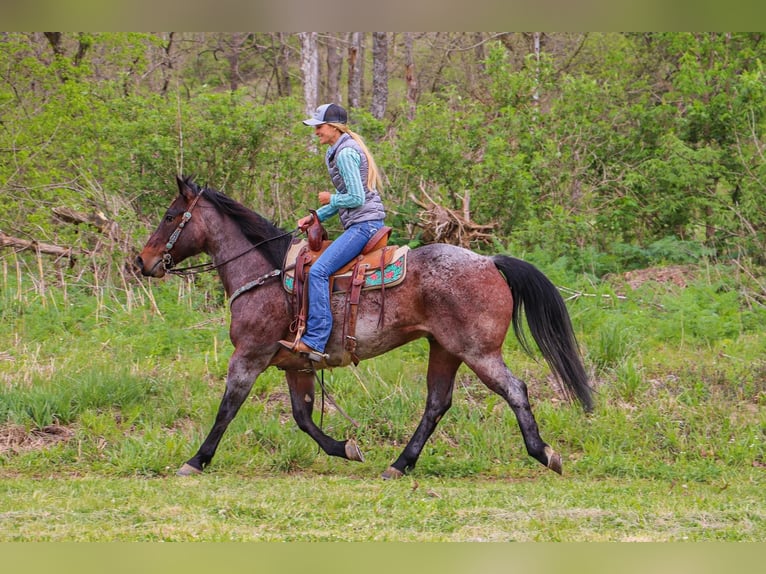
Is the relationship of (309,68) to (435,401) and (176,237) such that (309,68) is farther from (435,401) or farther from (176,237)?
(435,401)

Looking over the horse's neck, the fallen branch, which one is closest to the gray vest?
the horse's neck

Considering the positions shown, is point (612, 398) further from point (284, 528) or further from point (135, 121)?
point (135, 121)

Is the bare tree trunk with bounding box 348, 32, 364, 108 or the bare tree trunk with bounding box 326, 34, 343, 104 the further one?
the bare tree trunk with bounding box 326, 34, 343, 104

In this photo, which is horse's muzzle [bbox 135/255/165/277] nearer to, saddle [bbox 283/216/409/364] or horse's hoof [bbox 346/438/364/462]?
saddle [bbox 283/216/409/364]

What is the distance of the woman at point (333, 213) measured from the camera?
23.1 ft

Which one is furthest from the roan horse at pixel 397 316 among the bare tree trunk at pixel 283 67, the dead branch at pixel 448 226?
the bare tree trunk at pixel 283 67

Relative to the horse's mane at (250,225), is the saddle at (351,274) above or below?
below

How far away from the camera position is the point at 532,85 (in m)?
15.2

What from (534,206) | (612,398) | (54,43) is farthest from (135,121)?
(612,398)

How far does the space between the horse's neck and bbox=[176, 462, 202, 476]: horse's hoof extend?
148cm

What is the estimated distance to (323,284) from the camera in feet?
23.3

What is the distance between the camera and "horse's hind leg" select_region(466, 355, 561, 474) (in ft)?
22.8

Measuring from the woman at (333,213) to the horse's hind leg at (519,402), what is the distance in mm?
1275

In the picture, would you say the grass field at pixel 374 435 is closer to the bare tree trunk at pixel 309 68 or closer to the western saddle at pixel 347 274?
the western saddle at pixel 347 274
